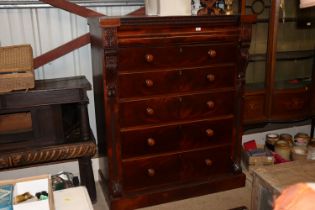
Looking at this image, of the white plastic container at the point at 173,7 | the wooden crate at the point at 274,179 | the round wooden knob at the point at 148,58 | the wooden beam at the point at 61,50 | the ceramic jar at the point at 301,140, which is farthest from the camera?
the ceramic jar at the point at 301,140

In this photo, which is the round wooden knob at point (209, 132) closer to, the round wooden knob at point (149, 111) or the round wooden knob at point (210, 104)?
the round wooden knob at point (210, 104)

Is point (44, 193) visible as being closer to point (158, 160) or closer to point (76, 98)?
point (76, 98)

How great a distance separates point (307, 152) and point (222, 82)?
106 cm

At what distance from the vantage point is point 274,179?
4.43 feet

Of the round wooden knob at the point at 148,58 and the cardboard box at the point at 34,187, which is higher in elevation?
the round wooden knob at the point at 148,58

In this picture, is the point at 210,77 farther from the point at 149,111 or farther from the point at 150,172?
the point at 150,172

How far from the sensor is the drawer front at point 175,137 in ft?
6.55

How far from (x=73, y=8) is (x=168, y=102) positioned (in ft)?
2.98

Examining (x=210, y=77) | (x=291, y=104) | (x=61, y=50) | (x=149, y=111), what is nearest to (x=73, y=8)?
(x=61, y=50)

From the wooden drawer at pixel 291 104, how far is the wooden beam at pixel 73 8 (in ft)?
5.08

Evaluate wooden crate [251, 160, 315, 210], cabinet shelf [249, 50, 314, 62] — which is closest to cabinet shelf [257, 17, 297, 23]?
cabinet shelf [249, 50, 314, 62]

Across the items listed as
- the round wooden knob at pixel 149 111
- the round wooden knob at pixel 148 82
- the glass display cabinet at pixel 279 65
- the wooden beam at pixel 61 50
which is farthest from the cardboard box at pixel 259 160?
the wooden beam at pixel 61 50

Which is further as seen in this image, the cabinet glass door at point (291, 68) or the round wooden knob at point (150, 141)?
the cabinet glass door at point (291, 68)

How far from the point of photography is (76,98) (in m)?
1.93
